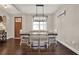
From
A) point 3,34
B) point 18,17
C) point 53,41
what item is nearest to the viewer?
point 53,41

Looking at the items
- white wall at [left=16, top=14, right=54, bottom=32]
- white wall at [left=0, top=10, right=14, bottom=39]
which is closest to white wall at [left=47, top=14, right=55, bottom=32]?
white wall at [left=16, top=14, right=54, bottom=32]

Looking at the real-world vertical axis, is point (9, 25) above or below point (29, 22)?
below

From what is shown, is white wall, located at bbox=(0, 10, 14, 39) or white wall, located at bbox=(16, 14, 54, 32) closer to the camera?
white wall, located at bbox=(16, 14, 54, 32)

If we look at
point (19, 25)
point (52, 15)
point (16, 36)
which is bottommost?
point (16, 36)

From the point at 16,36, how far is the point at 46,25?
272 cm

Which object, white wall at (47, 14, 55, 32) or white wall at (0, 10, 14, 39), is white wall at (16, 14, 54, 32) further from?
white wall at (0, 10, 14, 39)

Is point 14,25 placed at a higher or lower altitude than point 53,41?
higher

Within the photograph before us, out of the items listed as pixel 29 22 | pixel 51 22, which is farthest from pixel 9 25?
pixel 51 22

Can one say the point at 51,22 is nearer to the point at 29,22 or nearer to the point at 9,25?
the point at 29,22

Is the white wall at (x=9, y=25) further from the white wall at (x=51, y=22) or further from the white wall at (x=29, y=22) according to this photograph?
the white wall at (x=51, y=22)

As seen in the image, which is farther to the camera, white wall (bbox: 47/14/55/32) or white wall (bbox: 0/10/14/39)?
white wall (bbox: 0/10/14/39)
